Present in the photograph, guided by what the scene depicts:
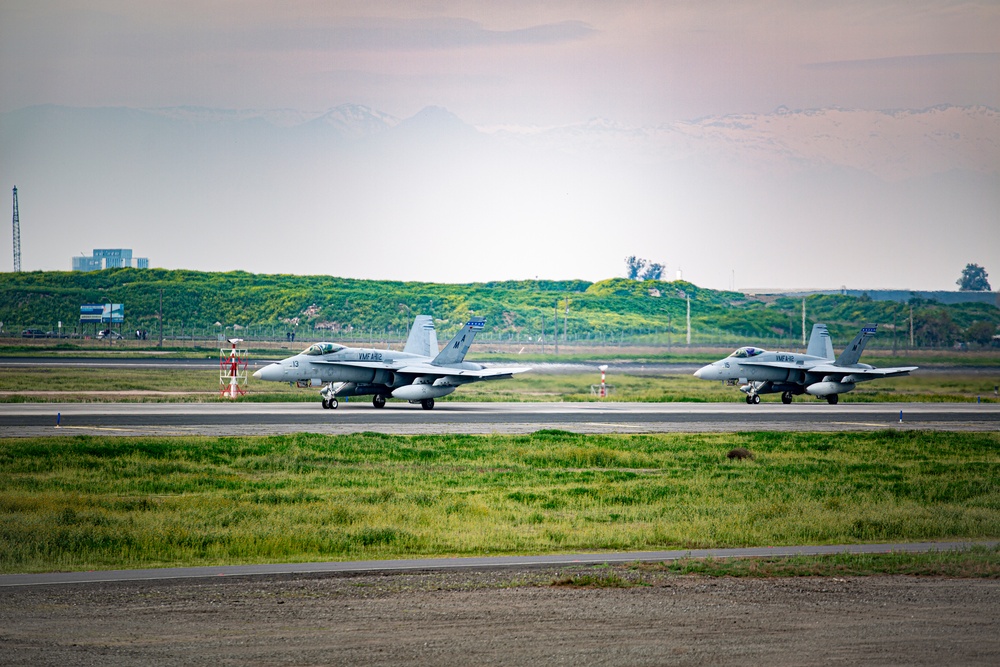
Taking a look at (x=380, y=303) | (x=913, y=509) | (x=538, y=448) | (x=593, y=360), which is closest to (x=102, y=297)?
(x=380, y=303)

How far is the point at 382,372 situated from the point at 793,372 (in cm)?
2121

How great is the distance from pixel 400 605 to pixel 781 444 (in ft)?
69.0

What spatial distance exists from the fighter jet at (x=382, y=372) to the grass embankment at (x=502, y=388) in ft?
17.4

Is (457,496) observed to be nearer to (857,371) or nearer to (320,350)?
(320,350)

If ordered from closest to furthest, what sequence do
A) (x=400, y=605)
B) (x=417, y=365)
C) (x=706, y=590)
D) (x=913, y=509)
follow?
(x=400, y=605) < (x=706, y=590) < (x=913, y=509) < (x=417, y=365)

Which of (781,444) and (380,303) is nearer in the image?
(781,444)

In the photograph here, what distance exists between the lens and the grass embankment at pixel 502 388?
48094 mm

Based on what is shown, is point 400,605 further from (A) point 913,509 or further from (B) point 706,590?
(A) point 913,509

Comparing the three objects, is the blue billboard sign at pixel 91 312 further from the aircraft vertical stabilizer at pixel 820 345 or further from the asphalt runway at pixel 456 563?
the asphalt runway at pixel 456 563

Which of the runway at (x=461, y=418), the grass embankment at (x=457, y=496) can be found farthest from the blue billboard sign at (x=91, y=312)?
the grass embankment at (x=457, y=496)

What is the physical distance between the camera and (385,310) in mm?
161625

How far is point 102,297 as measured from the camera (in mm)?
158125

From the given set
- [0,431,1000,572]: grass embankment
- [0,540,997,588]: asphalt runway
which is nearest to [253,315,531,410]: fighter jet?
[0,431,1000,572]: grass embankment

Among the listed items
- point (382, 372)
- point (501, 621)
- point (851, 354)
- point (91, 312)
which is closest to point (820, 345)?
point (851, 354)
